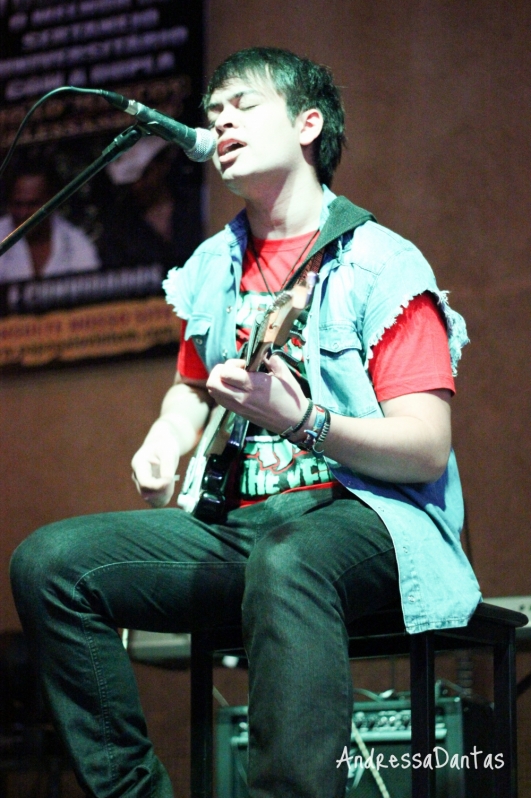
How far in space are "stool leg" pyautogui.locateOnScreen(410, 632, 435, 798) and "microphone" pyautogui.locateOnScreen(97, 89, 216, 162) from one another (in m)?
0.90

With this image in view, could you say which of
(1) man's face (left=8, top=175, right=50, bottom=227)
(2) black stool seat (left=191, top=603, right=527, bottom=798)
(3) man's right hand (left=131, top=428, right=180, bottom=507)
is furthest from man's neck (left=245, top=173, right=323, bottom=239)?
(1) man's face (left=8, top=175, right=50, bottom=227)

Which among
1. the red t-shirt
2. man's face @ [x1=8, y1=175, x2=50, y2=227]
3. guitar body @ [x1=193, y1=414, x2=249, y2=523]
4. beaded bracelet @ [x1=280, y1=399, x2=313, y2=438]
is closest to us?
beaded bracelet @ [x1=280, y1=399, x2=313, y2=438]

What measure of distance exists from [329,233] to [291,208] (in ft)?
0.64

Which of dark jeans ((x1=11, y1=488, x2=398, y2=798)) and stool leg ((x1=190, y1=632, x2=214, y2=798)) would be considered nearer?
dark jeans ((x1=11, y1=488, x2=398, y2=798))

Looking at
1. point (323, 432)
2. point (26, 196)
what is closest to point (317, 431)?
point (323, 432)

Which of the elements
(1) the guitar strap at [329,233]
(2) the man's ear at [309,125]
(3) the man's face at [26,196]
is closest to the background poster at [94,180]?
(3) the man's face at [26,196]

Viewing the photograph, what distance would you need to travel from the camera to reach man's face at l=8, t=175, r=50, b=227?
3402mm

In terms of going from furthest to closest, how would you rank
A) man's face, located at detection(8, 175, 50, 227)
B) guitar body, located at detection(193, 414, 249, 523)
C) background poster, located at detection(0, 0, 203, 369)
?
man's face, located at detection(8, 175, 50, 227), background poster, located at detection(0, 0, 203, 369), guitar body, located at detection(193, 414, 249, 523)

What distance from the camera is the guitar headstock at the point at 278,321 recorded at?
51.5 inches

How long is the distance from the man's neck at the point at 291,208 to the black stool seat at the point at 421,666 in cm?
83

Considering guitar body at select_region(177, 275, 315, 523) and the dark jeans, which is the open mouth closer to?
guitar body at select_region(177, 275, 315, 523)

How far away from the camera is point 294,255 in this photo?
6.43 feet

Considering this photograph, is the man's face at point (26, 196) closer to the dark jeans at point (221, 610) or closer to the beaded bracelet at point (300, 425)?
the dark jeans at point (221, 610)

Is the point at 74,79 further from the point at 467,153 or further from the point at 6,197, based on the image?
the point at 467,153
